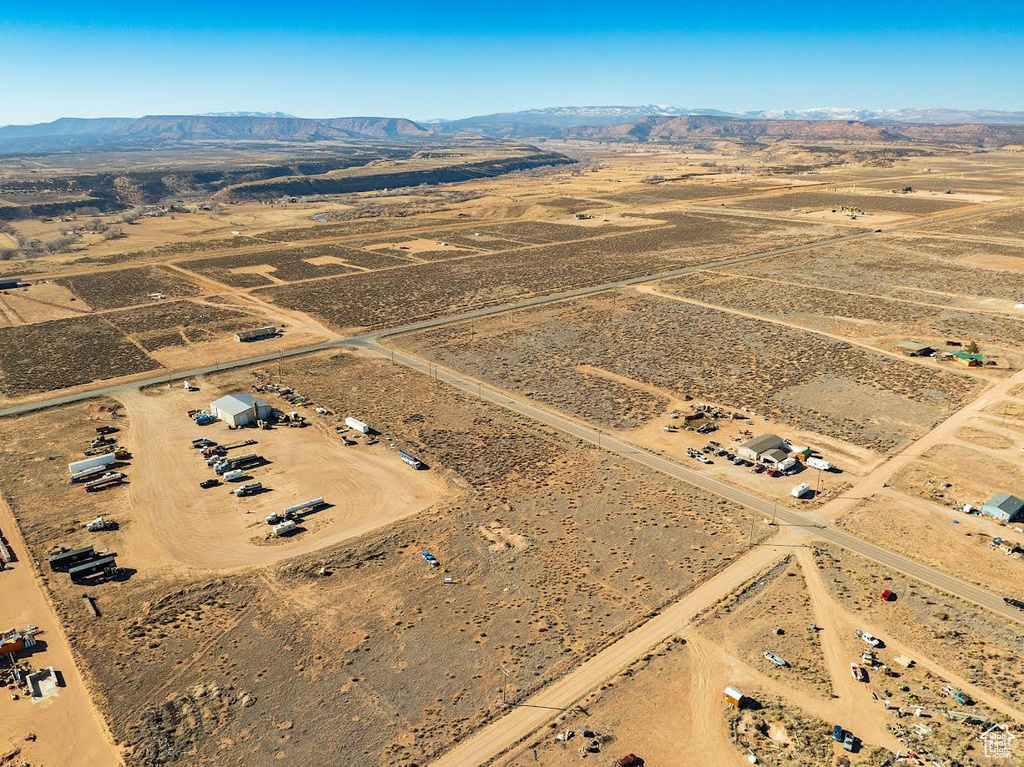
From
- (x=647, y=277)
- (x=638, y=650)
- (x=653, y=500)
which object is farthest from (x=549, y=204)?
(x=638, y=650)

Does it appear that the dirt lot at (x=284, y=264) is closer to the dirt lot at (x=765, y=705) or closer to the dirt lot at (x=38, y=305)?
the dirt lot at (x=38, y=305)

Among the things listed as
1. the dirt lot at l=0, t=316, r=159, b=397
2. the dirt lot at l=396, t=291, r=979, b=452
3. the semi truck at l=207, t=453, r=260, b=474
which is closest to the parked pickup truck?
the dirt lot at l=396, t=291, r=979, b=452

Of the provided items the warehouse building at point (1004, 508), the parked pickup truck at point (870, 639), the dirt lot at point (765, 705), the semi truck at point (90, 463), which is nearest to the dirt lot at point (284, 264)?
the semi truck at point (90, 463)

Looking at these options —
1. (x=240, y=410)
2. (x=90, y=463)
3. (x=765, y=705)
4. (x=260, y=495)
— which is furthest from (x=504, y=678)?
(x=90, y=463)

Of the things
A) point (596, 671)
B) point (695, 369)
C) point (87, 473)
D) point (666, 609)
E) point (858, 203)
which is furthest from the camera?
point (858, 203)

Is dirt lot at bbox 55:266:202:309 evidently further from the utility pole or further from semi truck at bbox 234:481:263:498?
the utility pole

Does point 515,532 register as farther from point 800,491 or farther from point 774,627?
point 800,491
